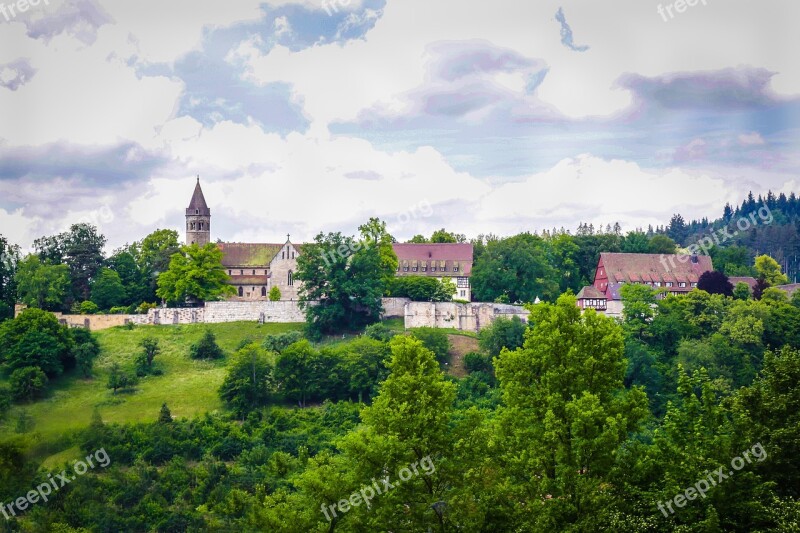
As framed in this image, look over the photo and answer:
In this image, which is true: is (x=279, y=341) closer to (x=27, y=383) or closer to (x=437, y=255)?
(x=27, y=383)

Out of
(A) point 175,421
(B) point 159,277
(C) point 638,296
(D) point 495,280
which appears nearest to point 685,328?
(C) point 638,296

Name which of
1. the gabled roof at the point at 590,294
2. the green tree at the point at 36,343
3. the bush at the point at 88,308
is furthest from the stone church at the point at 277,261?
the green tree at the point at 36,343

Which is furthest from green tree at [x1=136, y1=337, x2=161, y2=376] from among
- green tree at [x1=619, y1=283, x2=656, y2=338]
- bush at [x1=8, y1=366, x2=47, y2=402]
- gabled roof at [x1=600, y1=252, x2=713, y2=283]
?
gabled roof at [x1=600, y1=252, x2=713, y2=283]

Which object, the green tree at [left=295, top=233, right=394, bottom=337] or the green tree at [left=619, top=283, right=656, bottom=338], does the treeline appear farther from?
the green tree at [left=619, top=283, right=656, bottom=338]

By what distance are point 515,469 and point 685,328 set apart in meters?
39.0

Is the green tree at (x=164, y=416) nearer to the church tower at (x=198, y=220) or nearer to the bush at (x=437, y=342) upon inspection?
the bush at (x=437, y=342)

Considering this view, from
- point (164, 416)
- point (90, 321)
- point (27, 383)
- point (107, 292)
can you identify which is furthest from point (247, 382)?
point (107, 292)

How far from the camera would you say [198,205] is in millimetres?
75875

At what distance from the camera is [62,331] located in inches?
2207

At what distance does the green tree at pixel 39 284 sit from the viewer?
6419 centimetres

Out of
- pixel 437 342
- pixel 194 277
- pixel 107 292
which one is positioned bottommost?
pixel 437 342

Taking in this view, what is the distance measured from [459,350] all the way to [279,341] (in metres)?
10.7

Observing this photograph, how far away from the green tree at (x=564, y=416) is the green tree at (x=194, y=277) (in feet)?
150

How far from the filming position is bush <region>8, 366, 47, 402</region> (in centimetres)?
4916
